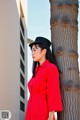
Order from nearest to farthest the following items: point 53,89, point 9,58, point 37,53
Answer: point 53,89 < point 37,53 < point 9,58

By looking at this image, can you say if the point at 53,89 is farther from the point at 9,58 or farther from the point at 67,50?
the point at 9,58

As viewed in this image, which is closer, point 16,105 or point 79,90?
point 79,90

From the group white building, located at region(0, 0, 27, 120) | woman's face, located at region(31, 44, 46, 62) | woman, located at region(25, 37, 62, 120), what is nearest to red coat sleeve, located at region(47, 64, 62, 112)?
woman, located at region(25, 37, 62, 120)

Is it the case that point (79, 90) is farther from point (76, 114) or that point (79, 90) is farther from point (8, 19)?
point (8, 19)

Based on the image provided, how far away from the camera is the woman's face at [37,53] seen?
135 inches

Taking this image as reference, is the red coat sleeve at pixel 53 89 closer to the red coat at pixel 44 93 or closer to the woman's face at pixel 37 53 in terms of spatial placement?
the red coat at pixel 44 93

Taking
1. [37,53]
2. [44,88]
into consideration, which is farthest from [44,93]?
[37,53]

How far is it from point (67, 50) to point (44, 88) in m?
0.35

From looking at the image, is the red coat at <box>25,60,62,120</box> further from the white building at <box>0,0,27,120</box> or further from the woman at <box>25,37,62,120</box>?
the white building at <box>0,0,27,120</box>

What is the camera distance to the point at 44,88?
331cm

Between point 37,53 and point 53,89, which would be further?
point 37,53

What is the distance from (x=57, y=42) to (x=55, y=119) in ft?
2.03

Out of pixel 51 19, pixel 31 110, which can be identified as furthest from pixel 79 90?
pixel 51 19

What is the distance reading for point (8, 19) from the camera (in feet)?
35.2
